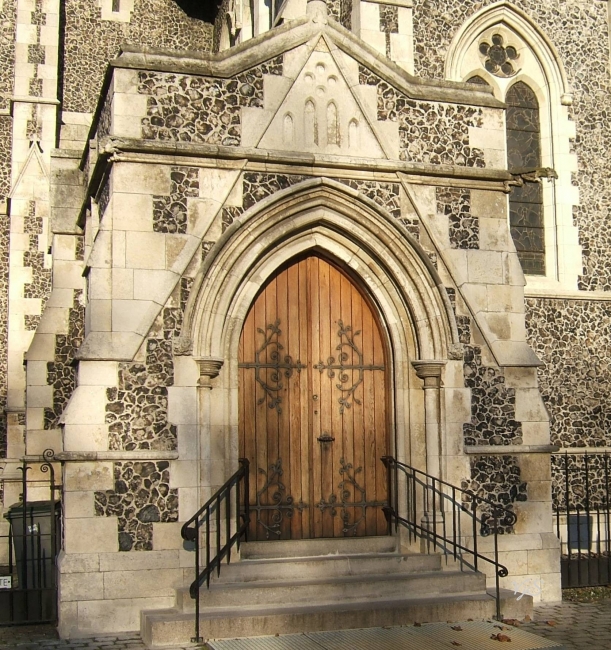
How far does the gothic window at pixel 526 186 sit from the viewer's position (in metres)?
14.5

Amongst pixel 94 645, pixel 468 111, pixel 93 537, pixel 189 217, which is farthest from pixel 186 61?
pixel 94 645

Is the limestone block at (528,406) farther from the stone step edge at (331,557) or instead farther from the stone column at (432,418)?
the stone step edge at (331,557)

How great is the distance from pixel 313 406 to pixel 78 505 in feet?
8.21

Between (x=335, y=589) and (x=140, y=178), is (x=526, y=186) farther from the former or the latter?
(x=335, y=589)

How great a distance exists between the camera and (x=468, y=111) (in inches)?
396

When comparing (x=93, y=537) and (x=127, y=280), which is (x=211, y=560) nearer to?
(x=93, y=537)

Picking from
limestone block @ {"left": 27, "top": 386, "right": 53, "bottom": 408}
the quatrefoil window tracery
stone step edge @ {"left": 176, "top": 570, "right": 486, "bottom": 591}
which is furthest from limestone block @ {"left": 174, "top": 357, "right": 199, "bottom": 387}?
the quatrefoil window tracery

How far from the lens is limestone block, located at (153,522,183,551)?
8.48m

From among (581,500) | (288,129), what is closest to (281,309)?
(288,129)

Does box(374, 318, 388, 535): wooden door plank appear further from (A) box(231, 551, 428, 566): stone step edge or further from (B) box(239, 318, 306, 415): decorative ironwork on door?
(B) box(239, 318, 306, 415): decorative ironwork on door

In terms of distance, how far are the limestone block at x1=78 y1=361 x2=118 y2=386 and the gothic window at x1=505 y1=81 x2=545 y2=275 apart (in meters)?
7.77

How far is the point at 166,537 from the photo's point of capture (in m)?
8.51

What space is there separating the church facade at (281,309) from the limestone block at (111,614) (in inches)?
0.8

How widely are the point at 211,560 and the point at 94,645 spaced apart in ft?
4.14
